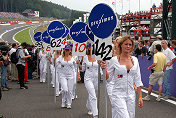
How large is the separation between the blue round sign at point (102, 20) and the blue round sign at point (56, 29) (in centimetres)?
530

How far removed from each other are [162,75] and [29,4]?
197 m

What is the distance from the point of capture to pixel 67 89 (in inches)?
367

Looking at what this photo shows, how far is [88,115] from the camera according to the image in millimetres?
8188

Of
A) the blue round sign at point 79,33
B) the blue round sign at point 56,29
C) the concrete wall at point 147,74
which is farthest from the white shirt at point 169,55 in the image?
the blue round sign at point 56,29

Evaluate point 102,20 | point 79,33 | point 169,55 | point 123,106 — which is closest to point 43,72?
point 79,33

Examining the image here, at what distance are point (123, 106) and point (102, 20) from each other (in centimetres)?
153

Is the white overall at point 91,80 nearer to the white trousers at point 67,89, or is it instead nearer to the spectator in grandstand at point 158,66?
the white trousers at point 67,89

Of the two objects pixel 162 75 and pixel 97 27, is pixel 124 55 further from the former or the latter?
pixel 162 75

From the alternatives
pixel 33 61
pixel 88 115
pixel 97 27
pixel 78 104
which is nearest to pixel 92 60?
pixel 88 115

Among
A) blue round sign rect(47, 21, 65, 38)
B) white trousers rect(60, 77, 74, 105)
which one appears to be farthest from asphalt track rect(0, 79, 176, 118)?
blue round sign rect(47, 21, 65, 38)

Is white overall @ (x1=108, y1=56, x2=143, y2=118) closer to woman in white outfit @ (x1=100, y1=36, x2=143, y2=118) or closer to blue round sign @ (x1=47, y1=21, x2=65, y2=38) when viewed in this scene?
woman in white outfit @ (x1=100, y1=36, x2=143, y2=118)

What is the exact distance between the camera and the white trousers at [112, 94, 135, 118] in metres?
4.93

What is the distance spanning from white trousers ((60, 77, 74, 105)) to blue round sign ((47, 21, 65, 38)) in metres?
2.07

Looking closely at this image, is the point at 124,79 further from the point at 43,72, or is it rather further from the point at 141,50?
the point at 43,72
